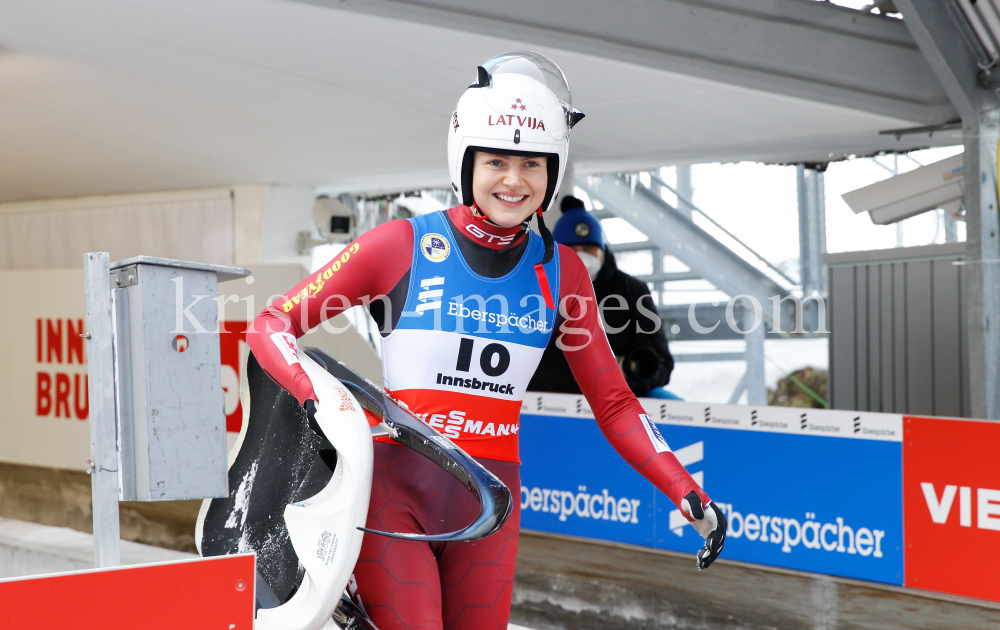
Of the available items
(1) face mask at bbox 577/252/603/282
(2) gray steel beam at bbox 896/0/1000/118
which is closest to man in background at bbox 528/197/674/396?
(1) face mask at bbox 577/252/603/282

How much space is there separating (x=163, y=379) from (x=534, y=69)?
1129 millimetres

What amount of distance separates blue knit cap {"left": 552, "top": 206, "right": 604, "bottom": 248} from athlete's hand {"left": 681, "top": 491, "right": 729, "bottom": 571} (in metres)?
3.56

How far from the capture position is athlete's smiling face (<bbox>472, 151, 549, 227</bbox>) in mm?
2111

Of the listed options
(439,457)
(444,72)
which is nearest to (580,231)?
(444,72)

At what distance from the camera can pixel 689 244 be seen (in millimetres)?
9461

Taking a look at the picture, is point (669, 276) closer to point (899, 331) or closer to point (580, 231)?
point (899, 331)

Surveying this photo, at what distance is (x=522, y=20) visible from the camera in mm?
3988

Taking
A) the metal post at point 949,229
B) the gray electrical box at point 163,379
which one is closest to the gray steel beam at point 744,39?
the gray electrical box at point 163,379

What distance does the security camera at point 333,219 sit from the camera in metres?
7.73

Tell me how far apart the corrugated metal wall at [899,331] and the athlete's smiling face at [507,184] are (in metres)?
4.06

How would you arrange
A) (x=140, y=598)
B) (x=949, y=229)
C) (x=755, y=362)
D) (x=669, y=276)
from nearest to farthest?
(x=140, y=598)
(x=949, y=229)
(x=755, y=362)
(x=669, y=276)

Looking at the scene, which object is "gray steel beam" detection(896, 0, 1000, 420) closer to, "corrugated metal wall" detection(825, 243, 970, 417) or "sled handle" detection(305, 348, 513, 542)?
"corrugated metal wall" detection(825, 243, 970, 417)

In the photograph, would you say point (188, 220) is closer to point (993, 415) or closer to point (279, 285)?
point (279, 285)

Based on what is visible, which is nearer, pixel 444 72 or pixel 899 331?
pixel 444 72
